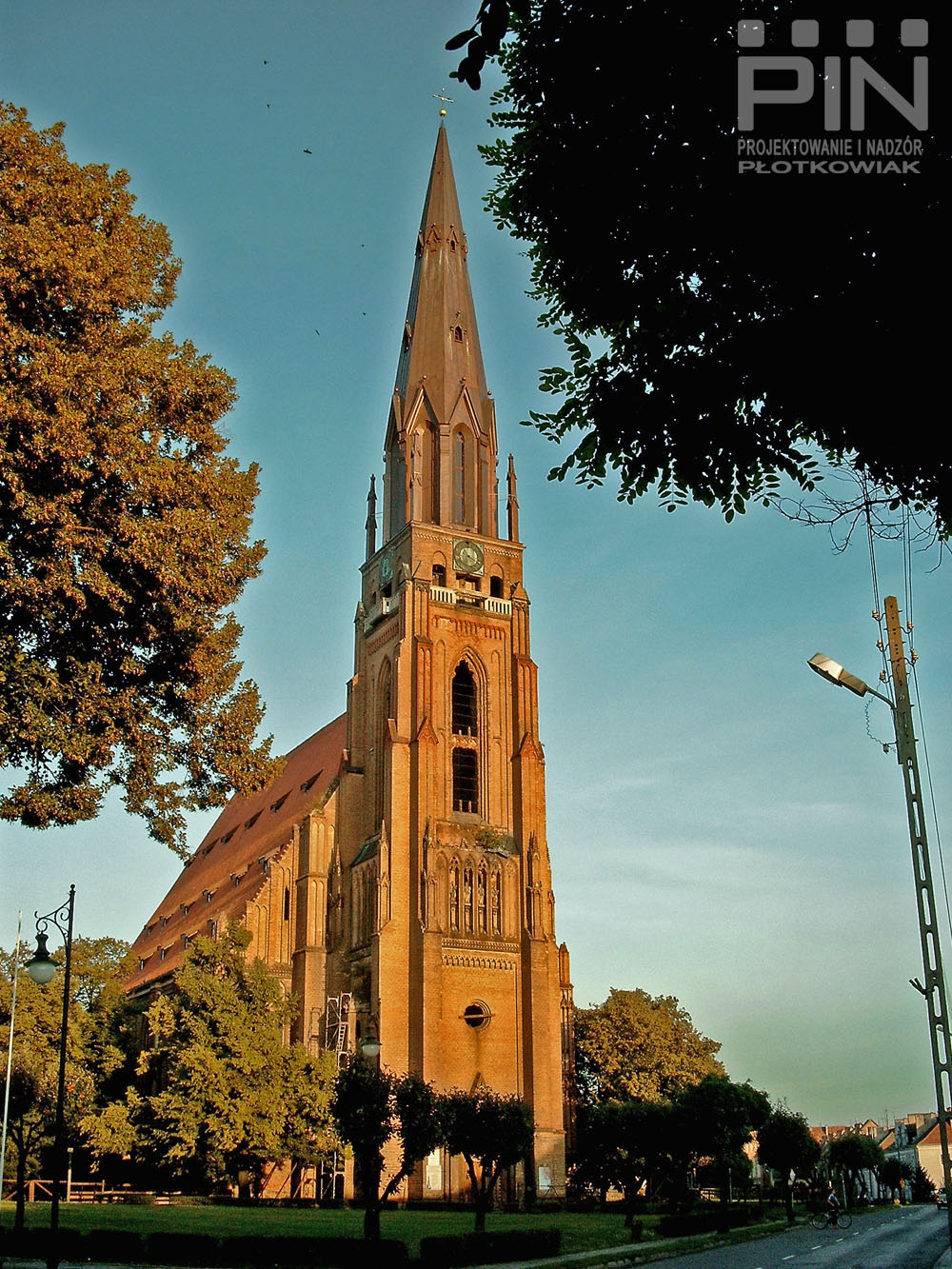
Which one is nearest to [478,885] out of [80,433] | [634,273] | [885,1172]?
[80,433]

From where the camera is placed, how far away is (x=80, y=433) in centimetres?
1773

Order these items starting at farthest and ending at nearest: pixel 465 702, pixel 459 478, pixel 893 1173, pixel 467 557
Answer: pixel 893 1173 → pixel 459 478 → pixel 467 557 → pixel 465 702

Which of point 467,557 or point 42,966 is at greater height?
point 467,557

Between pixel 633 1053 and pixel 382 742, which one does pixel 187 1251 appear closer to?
pixel 382 742

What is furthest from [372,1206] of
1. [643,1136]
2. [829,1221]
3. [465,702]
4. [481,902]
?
[465,702]

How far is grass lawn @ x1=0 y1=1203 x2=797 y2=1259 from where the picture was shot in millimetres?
31203

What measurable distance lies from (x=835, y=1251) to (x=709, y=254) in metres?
28.9

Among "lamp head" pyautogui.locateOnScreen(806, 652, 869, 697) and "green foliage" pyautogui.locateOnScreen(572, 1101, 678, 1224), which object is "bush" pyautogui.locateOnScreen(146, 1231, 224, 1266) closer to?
"lamp head" pyautogui.locateOnScreen(806, 652, 869, 697)

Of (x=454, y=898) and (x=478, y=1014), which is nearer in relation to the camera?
(x=478, y=1014)

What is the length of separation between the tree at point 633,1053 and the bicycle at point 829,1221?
12.9 metres

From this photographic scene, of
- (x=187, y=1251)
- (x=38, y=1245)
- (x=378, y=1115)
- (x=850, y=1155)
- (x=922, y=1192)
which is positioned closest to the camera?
(x=187, y=1251)

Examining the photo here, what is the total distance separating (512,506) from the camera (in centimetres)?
6544

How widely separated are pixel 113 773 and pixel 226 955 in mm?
33352
